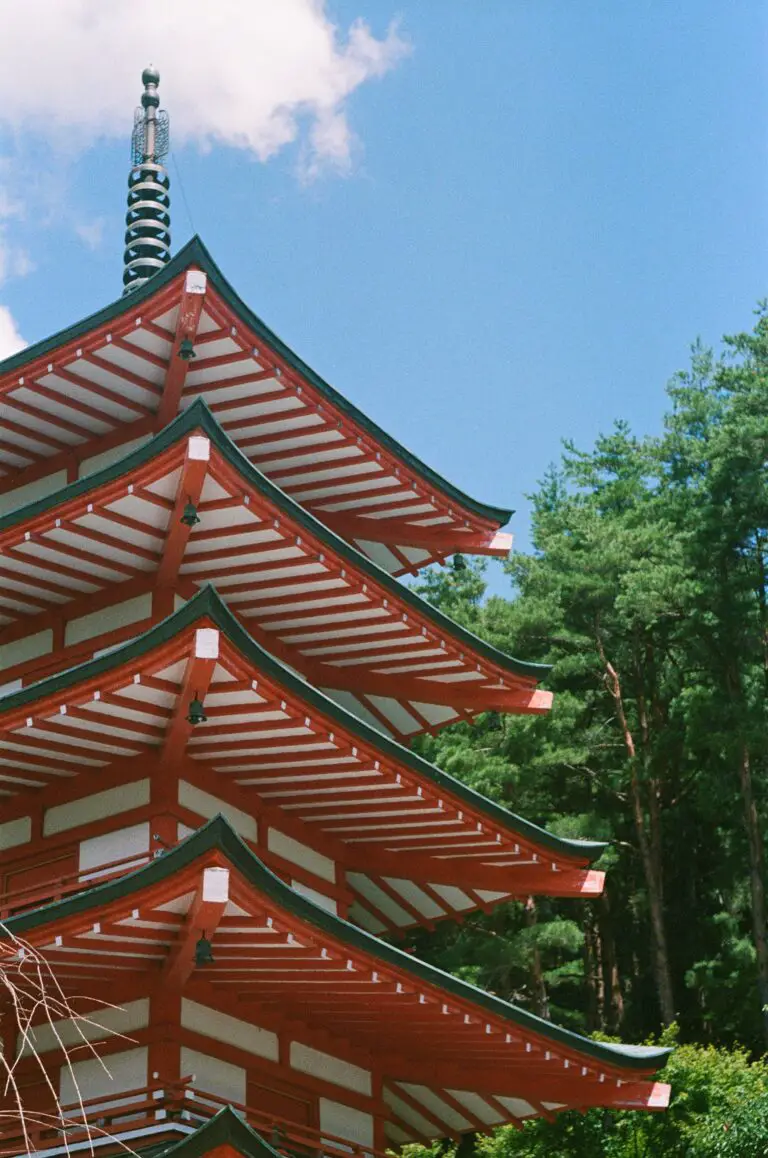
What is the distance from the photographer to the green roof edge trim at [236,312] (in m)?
13.6

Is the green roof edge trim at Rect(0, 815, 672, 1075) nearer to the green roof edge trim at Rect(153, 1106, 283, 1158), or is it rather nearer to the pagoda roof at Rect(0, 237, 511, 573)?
the green roof edge trim at Rect(153, 1106, 283, 1158)

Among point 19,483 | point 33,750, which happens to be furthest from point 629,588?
point 33,750

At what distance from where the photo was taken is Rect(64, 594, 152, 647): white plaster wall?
14.0m

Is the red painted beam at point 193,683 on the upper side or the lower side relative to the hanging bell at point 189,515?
lower

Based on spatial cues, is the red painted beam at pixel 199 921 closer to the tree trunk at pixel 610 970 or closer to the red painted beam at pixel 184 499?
the red painted beam at pixel 184 499

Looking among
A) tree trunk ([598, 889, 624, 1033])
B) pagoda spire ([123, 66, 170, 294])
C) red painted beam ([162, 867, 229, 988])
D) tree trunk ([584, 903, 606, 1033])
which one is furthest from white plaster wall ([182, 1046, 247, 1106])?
tree trunk ([598, 889, 624, 1033])

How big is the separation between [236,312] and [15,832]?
552 cm

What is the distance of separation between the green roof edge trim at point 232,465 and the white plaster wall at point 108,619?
136 centimetres

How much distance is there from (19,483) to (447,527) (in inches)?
196

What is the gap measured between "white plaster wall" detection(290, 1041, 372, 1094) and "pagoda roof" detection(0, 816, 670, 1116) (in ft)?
0.70

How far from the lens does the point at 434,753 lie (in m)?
32.5

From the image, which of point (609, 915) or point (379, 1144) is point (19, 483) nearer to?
point (379, 1144)

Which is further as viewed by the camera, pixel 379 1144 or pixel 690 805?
pixel 690 805

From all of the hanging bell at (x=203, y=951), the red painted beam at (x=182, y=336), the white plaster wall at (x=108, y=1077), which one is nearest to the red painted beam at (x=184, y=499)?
the red painted beam at (x=182, y=336)
